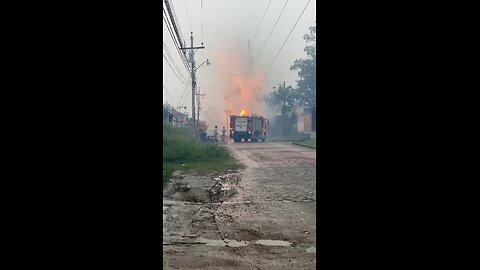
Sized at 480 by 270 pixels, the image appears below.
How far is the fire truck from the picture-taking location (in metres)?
24.6

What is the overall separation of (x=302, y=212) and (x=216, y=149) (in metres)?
10.7

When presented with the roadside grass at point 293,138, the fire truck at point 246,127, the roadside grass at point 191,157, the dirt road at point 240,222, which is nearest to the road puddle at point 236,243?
the dirt road at point 240,222

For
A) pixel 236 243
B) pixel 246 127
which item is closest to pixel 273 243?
pixel 236 243

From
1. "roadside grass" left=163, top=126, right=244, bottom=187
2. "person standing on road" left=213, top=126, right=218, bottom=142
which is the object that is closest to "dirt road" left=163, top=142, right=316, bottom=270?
"roadside grass" left=163, top=126, right=244, bottom=187

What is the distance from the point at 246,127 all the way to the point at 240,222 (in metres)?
19.1

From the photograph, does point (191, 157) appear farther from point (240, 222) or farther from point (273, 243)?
point (273, 243)

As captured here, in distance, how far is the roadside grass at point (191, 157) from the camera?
13340 mm

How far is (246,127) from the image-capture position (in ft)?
81.6

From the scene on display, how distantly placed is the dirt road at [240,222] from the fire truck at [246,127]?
13293 millimetres

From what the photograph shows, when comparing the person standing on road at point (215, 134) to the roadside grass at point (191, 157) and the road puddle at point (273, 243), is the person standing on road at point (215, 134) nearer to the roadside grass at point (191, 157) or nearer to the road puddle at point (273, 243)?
the roadside grass at point (191, 157)

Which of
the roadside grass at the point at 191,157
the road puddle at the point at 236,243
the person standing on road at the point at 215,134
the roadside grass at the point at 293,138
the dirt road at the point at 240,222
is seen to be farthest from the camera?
the roadside grass at the point at 293,138

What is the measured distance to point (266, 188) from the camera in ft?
30.0

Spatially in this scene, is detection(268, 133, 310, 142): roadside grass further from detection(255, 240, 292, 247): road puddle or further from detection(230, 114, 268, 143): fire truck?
detection(255, 240, 292, 247): road puddle
